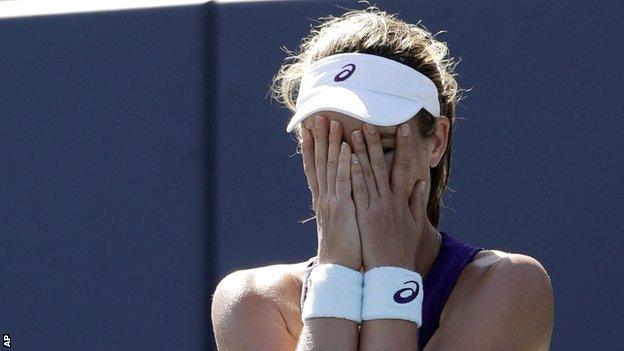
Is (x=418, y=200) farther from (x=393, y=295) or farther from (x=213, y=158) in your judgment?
(x=213, y=158)

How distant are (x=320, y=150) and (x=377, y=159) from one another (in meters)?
0.10

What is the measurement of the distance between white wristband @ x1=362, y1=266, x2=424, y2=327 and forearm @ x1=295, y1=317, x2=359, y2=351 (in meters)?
0.03

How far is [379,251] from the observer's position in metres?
1.97

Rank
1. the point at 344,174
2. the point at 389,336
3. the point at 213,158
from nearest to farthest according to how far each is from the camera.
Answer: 1. the point at 389,336
2. the point at 344,174
3. the point at 213,158

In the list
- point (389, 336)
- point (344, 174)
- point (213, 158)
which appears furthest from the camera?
point (213, 158)

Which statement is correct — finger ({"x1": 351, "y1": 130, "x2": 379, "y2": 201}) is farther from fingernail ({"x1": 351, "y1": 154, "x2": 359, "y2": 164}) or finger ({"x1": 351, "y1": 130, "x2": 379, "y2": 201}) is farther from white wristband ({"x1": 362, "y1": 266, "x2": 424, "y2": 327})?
white wristband ({"x1": 362, "y1": 266, "x2": 424, "y2": 327})

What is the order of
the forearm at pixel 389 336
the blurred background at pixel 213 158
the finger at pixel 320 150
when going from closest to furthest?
the forearm at pixel 389 336, the finger at pixel 320 150, the blurred background at pixel 213 158

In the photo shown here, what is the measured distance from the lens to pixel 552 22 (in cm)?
282

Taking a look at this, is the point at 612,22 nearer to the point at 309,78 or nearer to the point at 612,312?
the point at 612,312

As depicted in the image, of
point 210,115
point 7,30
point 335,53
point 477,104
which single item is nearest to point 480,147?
point 477,104

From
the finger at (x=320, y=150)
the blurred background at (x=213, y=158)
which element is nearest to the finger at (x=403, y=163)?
the finger at (x=320, y=150)

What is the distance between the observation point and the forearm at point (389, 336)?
1.90m

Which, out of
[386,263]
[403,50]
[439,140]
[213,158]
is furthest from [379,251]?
[213,158]

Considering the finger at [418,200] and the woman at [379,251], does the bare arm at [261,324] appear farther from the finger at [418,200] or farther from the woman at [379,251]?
the finger at [418,200]
